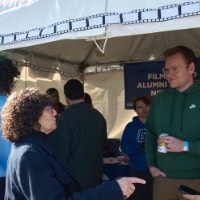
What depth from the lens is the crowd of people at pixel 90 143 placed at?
1694 mm

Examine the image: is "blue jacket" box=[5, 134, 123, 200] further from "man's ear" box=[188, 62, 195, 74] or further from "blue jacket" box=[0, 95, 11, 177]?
"man's ear" box=[188, 62, 195, 74]

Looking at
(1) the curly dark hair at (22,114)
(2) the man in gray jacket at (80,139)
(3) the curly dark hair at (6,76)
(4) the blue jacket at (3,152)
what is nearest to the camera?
(1) the curly dark hair at (22,114)

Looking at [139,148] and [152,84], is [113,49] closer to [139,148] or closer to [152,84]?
[152,84]

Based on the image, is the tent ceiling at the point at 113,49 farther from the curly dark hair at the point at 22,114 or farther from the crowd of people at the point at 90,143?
the curly dark hair at the point at 22,114

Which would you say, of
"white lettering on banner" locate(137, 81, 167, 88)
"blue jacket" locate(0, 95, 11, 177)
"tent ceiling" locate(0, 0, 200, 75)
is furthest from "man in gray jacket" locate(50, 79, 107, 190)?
"white lettering on banner" locate(137, 81, 167, 88)

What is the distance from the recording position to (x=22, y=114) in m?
1.78

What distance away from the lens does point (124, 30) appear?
7.88 feet

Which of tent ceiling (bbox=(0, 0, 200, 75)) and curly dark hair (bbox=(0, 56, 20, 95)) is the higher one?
tent ceiling (bbox=(0, 0, 200, 75))

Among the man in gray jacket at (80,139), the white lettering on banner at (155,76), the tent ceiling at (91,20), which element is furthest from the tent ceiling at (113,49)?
the tent ceiling at (91,20)

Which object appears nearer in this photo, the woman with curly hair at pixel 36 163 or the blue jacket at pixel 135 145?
the woman with curly hair at pixel 36 163

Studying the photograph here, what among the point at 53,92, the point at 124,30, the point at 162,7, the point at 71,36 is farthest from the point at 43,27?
the point at 53,92

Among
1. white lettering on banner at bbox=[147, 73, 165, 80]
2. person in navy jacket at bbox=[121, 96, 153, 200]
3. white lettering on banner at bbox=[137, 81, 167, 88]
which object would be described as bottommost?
person in navy jacket at bbox=[121, 96, 153, 200]

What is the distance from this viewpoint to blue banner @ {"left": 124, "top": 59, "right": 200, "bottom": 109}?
18.2ft

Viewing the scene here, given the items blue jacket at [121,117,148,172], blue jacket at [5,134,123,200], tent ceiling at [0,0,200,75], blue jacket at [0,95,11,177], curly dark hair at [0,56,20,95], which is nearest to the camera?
blue jacket at [5,134,123,200]
